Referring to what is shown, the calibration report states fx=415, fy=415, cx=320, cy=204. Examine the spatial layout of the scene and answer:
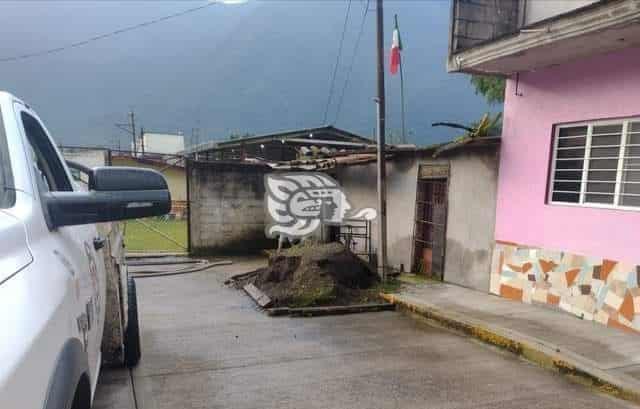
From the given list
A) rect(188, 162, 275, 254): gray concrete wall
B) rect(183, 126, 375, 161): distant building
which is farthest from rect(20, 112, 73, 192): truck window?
rect(183, 126, 375, 161): distant building

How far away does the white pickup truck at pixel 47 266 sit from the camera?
0.94 m

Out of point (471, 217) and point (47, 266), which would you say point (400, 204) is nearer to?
point (471, 217)

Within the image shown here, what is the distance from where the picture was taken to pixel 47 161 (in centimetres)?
249

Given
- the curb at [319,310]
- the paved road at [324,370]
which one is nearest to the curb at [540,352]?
the paved road at [324,370]

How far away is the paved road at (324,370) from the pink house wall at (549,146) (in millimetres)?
2187

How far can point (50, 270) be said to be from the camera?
4.35ft

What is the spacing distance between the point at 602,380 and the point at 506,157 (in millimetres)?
3887

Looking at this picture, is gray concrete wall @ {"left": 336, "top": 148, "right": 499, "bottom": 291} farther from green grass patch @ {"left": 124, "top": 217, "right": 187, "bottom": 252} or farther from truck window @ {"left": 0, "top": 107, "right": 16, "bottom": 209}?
green grass patch @ {"left": 124, "top": 217, "right": 187, "bottom": 252}

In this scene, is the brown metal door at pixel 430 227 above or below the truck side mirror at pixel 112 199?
below

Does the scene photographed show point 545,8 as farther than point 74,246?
Yes

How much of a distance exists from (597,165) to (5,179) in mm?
6542

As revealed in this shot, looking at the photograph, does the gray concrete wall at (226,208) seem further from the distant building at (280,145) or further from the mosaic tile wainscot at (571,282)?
the mosaic tile wainscot at (571,282)

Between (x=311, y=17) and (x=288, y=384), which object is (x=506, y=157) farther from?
(x=311, y=17)

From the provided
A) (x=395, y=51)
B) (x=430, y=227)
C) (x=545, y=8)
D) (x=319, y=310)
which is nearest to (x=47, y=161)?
(x=319, y=310)
